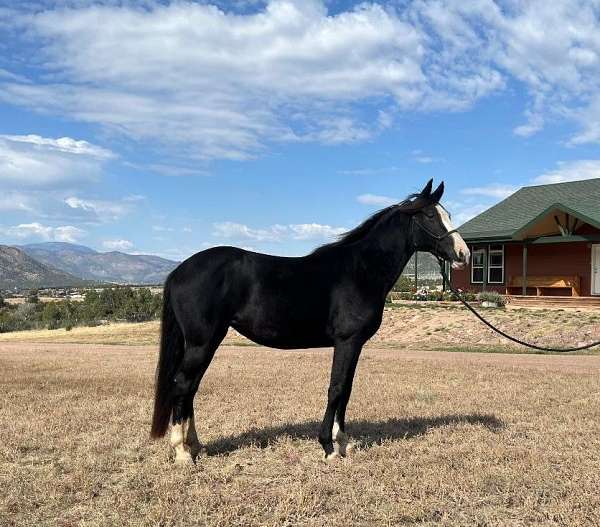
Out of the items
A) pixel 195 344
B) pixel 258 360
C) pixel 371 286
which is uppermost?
pixel 371 286

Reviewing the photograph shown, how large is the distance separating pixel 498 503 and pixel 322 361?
34.8 ft

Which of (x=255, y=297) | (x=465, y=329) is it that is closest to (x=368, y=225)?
(x=255, y=297)

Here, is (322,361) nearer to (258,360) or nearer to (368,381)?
(258,360)

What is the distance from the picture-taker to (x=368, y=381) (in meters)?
11.7

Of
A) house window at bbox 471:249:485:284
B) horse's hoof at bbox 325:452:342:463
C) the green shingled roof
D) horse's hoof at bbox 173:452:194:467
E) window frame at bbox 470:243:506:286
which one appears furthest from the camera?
house window at bbox 471:249:485:284

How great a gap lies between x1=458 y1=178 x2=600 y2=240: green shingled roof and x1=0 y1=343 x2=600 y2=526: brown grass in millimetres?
19191

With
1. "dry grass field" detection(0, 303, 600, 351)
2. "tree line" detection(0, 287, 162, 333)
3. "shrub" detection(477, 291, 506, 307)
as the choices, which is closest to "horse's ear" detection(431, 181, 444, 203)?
"dry grass field" detection(0, 303, 600, 351)

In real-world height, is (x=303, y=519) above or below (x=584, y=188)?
below

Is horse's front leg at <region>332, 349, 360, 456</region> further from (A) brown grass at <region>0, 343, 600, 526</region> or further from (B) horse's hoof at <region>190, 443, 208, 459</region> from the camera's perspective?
(B) horse's hoof at <region>190, 443, 208, 459</region>

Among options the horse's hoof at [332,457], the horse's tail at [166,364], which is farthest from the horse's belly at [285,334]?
the horse's hoof at [332,457]

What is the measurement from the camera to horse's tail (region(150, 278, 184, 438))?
647 centimetres

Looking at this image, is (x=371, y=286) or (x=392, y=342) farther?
(x=392, y=342)

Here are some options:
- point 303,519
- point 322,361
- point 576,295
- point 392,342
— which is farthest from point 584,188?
point 303,519

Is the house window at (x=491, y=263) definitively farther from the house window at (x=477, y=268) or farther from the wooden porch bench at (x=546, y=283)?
the wooden porch bench at (x=546, y=283)
